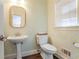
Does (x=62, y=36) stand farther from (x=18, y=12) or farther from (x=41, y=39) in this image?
(x=18, y=12)

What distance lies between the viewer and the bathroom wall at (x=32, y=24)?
3068 mm

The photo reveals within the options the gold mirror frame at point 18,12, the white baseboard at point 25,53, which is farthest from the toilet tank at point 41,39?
the gold mirror frame at point 18,12

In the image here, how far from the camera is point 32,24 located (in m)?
3.46

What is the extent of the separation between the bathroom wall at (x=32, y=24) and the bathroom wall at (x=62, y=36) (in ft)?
0.94

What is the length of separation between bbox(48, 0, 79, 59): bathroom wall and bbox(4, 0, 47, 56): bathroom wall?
29 centimetres

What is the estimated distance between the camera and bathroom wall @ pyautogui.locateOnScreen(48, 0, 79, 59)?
2279 millimetres

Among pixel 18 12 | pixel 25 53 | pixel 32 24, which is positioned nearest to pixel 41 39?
pixel 32 24

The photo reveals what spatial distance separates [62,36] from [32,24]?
123cm

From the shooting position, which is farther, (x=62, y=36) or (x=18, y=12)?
(x=18, y=12)

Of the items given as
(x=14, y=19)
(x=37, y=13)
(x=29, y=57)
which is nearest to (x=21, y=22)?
(x=14, y=19)

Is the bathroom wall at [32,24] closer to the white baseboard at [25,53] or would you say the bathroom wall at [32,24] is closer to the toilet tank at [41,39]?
the white baseboard at [25,53]

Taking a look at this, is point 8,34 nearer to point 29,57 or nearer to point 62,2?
point 29,57

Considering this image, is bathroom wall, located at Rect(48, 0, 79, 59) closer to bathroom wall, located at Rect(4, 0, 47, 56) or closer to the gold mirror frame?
bathroom wall, located at Rect(4, 0, 47, 56)

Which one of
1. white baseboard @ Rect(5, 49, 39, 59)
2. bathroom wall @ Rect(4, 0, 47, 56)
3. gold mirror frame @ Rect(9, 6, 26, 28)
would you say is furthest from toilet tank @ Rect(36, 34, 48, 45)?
gold mirror frame @ Rect(9, 6, 26, 28)
